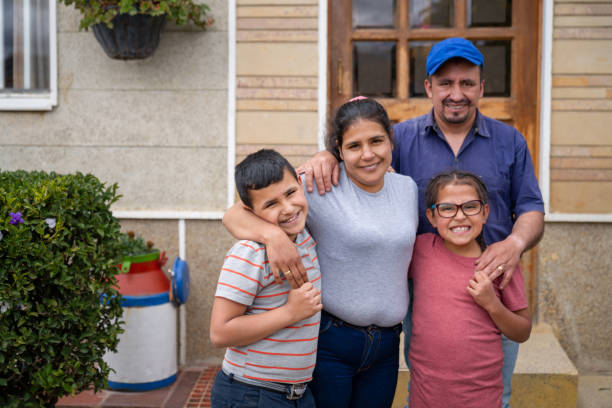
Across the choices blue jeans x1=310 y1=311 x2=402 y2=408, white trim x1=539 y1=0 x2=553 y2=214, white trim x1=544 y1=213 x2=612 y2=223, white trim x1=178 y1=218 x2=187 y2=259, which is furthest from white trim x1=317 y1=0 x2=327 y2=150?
blue jeans x1=310 y1=311 x2=402 y2=408

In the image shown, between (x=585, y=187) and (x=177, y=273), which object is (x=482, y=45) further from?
(x=177, y=273)

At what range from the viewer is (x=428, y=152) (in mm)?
2268

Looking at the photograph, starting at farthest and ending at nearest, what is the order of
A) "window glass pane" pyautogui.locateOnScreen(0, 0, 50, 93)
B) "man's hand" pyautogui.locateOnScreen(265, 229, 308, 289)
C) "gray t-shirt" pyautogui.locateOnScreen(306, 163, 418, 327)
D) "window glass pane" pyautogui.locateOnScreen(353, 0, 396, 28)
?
"window glass pane" pyautogui.locateOnScreen(0, 0, 50, 93), "window glass pane" pyautogui.locateOnScreen(353, 0, 396, 28), "gray t-shirt" pyautogui.locateOnScreen(306, 163, 418, 327), "man's hand" pyautogui.locateOnScreen(265, 229, 308, 289)

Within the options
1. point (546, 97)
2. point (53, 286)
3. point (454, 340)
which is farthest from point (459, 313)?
point (546, 97)

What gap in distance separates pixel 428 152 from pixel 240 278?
994 millimetres

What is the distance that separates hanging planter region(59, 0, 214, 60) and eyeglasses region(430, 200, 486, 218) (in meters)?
2.36

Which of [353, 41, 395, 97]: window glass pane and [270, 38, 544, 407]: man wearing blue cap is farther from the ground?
[353, 41, 395, 97]: window glass pane

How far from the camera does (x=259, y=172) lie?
1.74 m

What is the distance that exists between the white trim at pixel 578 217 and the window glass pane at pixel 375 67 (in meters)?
1.37

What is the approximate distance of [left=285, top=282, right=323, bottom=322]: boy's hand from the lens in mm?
1707

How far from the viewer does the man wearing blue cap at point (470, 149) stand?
7.03ft

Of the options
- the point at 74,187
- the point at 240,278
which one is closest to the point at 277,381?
the point at 240,278

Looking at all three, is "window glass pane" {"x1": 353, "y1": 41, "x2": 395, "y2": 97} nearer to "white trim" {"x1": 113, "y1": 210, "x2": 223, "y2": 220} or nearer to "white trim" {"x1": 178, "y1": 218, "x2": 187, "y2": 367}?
"white trim" {"x1": 113, "y1": 210, "x2": 223, "y2": 220}

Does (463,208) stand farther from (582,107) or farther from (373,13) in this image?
(373,13)
